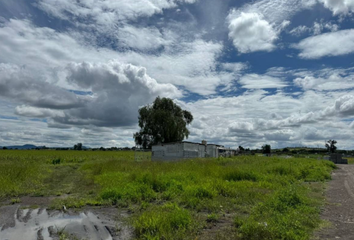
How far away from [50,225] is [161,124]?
37277 mm

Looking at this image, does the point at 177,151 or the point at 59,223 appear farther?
the point at 177,151

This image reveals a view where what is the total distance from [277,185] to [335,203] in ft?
10.5

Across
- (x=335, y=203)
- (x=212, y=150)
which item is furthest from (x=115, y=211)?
(x=212, y=150)

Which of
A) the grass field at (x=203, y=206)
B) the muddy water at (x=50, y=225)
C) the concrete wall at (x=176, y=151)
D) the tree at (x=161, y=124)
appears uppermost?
the tree at (x=161, y=124)

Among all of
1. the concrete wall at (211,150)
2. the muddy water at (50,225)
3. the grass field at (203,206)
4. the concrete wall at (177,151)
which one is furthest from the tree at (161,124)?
the muddy water at (50,225)

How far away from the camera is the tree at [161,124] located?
143 ft

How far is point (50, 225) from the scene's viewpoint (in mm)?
6555

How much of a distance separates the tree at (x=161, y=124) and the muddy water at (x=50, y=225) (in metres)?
35.5

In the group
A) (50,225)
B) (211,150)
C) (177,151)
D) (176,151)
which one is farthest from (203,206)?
(211,150)

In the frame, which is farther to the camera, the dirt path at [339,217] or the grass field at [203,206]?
the dirt path at [339,217]

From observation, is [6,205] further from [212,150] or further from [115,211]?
[212,150]

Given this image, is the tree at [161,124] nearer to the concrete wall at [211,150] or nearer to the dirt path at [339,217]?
the concrete wall at [211,150]

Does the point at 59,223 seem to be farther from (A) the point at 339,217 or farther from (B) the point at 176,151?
(B) the point at 176,151

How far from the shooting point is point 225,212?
26.2ft
